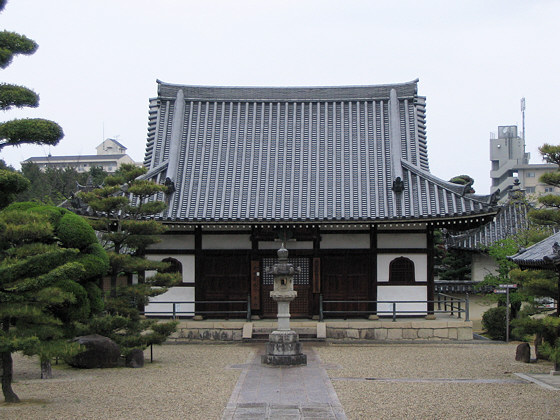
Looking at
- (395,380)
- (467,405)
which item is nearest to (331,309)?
(395,380)

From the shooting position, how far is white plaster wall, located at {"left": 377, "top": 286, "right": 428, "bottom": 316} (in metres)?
22.5

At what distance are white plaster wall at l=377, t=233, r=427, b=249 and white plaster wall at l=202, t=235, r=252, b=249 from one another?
466cm

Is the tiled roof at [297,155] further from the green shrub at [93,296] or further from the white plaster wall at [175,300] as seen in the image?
the green shrub at [93,296]

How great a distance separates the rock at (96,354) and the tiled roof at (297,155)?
6.41m

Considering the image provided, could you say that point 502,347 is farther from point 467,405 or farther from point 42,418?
point 42,418

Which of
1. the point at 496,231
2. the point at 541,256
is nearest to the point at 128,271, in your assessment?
the point at 541,256

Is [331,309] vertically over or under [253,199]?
under

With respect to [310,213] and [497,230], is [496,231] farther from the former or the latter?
[310,213]

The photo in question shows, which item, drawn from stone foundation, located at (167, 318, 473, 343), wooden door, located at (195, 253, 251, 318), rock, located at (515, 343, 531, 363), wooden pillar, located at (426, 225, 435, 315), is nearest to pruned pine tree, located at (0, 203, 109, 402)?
stone foundation, located at (167, 318, 473, 343)

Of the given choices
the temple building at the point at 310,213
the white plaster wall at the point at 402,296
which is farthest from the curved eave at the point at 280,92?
the white plaster wall at the point at 402,296

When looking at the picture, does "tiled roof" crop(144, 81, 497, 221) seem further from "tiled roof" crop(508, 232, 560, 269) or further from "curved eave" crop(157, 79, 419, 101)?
"tiled roof" crop(508, 232, 560, 269)

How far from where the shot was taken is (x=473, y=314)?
29.4 m

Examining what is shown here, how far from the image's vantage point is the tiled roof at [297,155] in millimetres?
22250

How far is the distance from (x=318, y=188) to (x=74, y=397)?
12940mm
